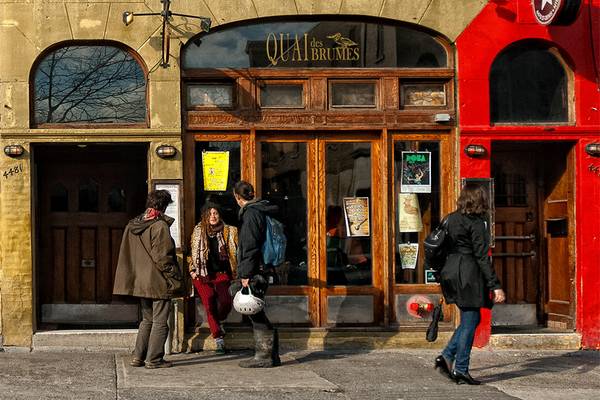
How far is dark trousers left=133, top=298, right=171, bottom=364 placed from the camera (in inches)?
422

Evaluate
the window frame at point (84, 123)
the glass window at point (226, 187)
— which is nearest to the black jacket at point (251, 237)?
the glass window at point (226, 187)

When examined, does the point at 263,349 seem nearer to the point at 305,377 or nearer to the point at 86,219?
the point at 305,377

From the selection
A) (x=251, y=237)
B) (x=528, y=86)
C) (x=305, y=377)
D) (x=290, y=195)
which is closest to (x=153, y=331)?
(x=251, y=237)

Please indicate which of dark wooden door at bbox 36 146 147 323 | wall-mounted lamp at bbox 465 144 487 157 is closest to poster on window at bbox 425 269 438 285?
wall-mounted lamp at bbox 465 144 487 157

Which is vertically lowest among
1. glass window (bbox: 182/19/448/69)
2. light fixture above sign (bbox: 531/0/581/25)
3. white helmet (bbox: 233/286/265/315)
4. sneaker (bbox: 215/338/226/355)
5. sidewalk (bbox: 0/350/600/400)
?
sidewalk (bbox: 0/350/600/400)

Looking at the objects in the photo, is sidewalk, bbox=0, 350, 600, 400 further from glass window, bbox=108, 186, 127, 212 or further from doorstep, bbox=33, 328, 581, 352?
glass window, bbox=108, 186, 127, 212

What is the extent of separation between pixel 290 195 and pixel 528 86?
121 inches

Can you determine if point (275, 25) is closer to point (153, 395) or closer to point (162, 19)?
point (162, 19)

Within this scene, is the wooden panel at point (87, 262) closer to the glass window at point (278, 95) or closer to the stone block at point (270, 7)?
the glass window at point (278, 95)

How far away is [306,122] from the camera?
1240cm

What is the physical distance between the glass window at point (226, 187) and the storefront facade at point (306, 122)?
16 mm

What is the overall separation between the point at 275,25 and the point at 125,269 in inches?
139

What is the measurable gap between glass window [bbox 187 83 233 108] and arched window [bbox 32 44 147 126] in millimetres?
538

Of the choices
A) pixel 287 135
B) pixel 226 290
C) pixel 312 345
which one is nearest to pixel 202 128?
pixel 287 135
